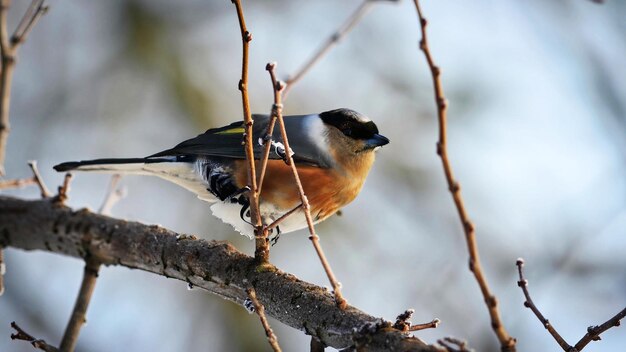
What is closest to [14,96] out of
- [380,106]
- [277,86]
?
[380,106]

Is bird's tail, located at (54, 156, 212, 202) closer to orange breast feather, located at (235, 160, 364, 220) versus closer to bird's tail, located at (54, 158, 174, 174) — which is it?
bird's tail, located at (54, 158, 174, 174)

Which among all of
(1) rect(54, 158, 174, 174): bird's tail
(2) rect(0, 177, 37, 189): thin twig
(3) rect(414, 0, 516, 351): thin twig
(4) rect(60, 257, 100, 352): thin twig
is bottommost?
(3) rect(414, 0, 516, 351): thin twig

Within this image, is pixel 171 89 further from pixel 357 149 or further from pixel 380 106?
pixel 357 149

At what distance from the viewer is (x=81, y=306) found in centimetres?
342

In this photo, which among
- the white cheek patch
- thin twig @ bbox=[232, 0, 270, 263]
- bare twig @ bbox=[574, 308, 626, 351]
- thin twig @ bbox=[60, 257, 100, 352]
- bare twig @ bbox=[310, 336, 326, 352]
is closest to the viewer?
bare twig @ bbox=[574, 308, 626, 351]

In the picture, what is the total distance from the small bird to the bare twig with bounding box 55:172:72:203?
0.31ft

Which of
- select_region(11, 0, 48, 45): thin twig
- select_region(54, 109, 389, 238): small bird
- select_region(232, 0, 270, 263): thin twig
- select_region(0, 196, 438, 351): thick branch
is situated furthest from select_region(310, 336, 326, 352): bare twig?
select_region(11, 0, 48, 45): thin twig

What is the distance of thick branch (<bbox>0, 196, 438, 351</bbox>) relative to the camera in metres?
2.38

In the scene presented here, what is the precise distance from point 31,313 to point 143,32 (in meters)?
3.12

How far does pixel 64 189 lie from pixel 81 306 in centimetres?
67

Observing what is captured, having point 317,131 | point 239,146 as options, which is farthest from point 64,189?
point 317,131

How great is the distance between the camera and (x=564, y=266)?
7.52 metres

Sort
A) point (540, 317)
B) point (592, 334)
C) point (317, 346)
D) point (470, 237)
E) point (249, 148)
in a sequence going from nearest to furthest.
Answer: point (470, 237), point (592, 334), point (540, 317), point (317, 346), point (249, 148)

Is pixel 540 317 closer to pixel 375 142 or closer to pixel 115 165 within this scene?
pixel 375 142
